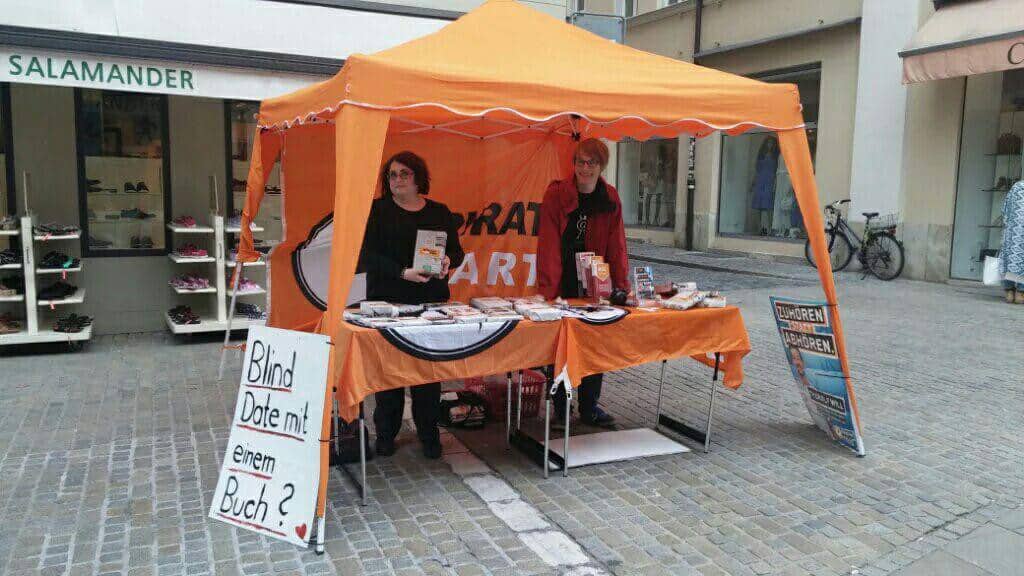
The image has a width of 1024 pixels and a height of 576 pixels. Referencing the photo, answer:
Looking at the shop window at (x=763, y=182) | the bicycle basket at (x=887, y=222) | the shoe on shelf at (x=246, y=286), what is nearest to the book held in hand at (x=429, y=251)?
the shoe on shelf at (x=246, y=286)

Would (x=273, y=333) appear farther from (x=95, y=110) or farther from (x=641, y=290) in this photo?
(x=95, y=110)

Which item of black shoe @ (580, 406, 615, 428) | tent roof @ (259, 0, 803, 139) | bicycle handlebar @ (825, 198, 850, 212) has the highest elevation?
tent roof @ (259, 0, 803, 139)

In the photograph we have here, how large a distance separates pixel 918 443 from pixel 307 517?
4.00 m

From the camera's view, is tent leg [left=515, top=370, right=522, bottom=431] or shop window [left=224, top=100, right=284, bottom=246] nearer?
tent leg [left=515, top=370, right=522, bottom=431]

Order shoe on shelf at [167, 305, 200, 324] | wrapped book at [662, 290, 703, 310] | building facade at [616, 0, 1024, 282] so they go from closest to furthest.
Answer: wrapped book at [662, 290, 703, 310]
shoe on shelf at [167, 305, 200, 324]
building facade at [616, 0, 1024, 282]

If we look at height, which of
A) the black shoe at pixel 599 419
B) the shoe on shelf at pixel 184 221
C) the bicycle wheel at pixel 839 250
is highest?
the shoe on shelf at pixel 184 221

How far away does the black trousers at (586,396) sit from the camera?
5.48 metres

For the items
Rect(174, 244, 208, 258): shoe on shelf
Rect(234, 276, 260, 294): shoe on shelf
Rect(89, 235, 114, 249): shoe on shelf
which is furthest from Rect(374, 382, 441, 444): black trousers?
Rect(89, 235, 114, 249): shoe on shelf

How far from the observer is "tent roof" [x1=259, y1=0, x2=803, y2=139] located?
3943mm

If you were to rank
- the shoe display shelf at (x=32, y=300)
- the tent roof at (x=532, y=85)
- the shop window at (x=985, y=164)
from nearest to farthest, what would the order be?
the tent roof at (x=532, y=85), the shoe display shelf at (x=32, y=300), the shop window at (x=985, y=164)

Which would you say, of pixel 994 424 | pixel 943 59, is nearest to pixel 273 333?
pixel 994 424

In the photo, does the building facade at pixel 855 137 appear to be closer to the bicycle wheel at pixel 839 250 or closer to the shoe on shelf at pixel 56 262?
the bicycle wheel at pixel 839 250

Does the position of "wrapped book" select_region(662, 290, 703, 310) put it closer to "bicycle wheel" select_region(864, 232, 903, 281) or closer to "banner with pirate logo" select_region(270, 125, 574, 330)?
"banner with pirate logo" select_region(270, 125, 574, 330)

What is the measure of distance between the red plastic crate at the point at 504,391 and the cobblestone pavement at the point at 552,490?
0.61m
